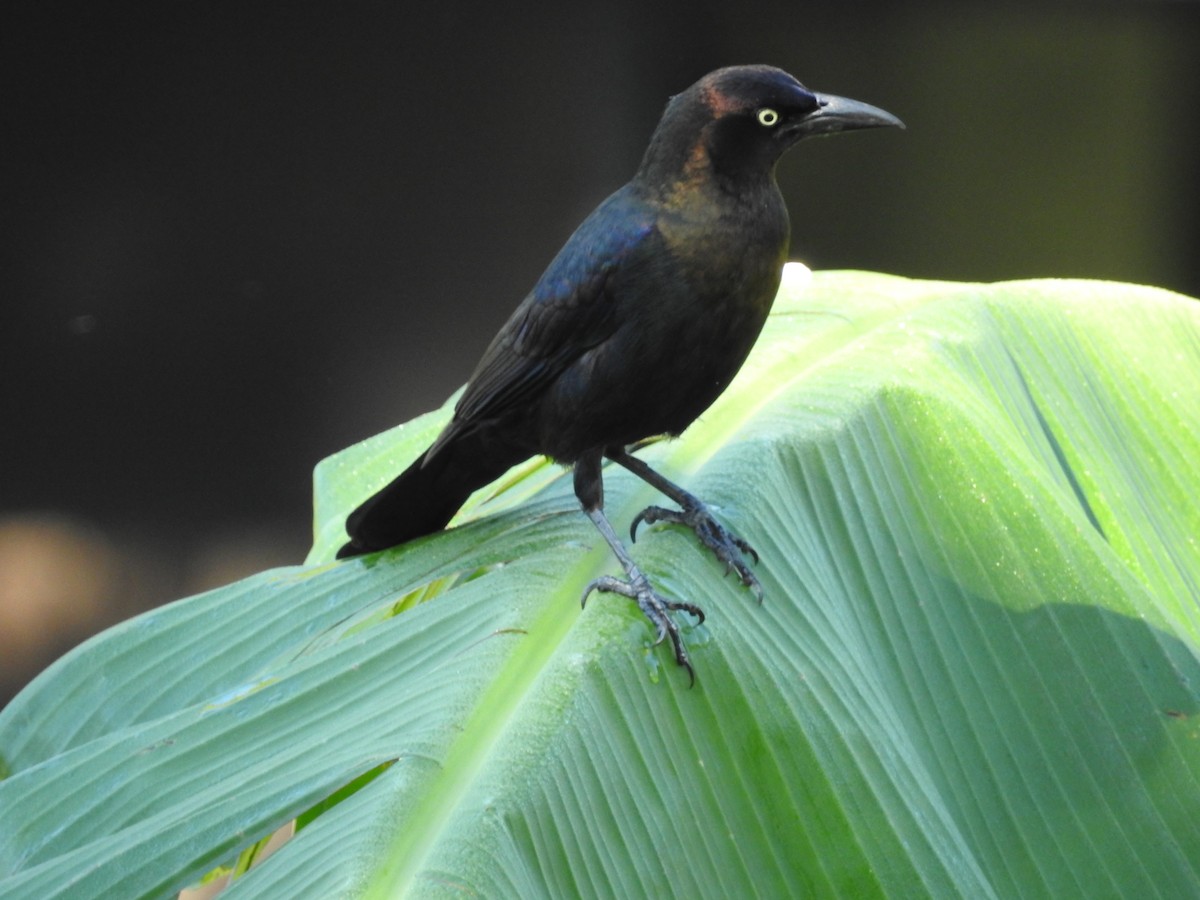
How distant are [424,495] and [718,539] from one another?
0.57 metres

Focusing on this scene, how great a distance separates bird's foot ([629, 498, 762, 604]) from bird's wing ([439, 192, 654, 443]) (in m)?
0.29

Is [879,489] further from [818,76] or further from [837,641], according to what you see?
[818,76]

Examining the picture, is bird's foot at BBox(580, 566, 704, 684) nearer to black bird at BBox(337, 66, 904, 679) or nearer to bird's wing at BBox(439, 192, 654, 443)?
black bird at BBox(337, 66, 904, 679)

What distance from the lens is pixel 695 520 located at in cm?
159

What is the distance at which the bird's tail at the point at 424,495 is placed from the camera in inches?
72.6

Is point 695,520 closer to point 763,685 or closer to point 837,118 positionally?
point 763,685

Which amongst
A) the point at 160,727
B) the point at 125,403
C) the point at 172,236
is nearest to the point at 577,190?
the point at 172,236

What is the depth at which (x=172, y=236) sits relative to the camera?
4000 millimetres

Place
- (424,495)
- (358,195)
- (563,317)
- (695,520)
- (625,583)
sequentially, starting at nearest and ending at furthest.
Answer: (625,583), (695,520), (563,317), (424,495), (358,195)

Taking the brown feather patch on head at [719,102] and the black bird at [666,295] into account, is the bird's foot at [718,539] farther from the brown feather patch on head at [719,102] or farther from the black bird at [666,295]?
the brown feather patch on head at [719,102]

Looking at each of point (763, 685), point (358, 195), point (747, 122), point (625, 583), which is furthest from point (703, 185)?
point (358, 195)

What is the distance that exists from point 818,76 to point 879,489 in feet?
8.85

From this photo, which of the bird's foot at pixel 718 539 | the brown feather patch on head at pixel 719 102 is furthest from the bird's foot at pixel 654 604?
the brown feather patch on head at pixel 719 102

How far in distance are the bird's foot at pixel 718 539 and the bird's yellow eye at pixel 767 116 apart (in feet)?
1.78
